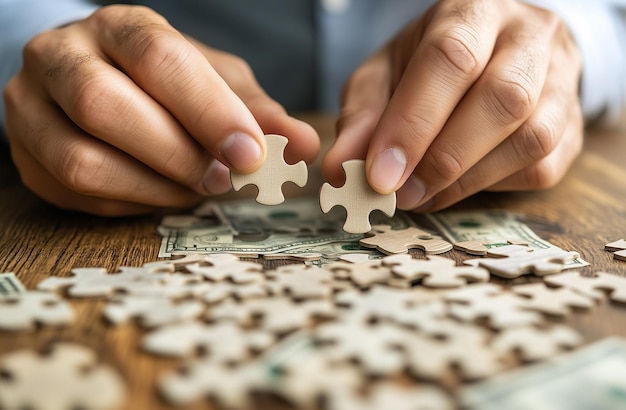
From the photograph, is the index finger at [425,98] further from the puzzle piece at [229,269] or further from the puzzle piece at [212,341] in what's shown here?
the puzzle piece at [212,341]

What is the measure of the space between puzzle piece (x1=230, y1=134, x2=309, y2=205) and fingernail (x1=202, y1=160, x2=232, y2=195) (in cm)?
19

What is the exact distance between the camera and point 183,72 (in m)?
1.46

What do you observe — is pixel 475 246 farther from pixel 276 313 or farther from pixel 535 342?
pixel 276 313

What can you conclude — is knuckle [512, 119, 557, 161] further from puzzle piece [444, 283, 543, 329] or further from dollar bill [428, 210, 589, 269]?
puzzle piece [444, 283, 543, 329]

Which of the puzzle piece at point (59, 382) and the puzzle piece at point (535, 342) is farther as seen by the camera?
the puzzle piece at point (535, 342)

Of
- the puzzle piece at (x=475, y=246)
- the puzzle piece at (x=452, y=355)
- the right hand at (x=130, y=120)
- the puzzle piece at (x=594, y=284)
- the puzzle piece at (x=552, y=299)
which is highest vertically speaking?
the right hand at (x=130, y=120)

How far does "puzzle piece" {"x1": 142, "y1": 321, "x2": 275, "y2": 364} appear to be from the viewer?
958mm

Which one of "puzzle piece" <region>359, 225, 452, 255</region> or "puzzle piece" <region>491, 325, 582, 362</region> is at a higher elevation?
"puzzle piece" <region>359, 225, 452, 255</region>

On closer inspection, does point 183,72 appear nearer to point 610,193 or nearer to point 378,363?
point 378,363

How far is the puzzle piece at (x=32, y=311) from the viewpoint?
1053 mm

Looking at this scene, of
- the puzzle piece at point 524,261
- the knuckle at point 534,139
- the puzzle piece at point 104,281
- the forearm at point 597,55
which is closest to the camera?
the puzzle piece at point 104,281

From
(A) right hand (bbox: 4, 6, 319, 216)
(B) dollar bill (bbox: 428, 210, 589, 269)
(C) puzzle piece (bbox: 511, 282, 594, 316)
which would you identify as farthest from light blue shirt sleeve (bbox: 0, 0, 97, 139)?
(C) puzzle piece (bbox: 511, 282, 594, 316)

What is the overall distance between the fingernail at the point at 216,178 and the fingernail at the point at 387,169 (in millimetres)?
437

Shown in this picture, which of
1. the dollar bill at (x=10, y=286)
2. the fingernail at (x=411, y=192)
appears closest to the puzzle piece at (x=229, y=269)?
the dollar bill at (x=10, y=286)
